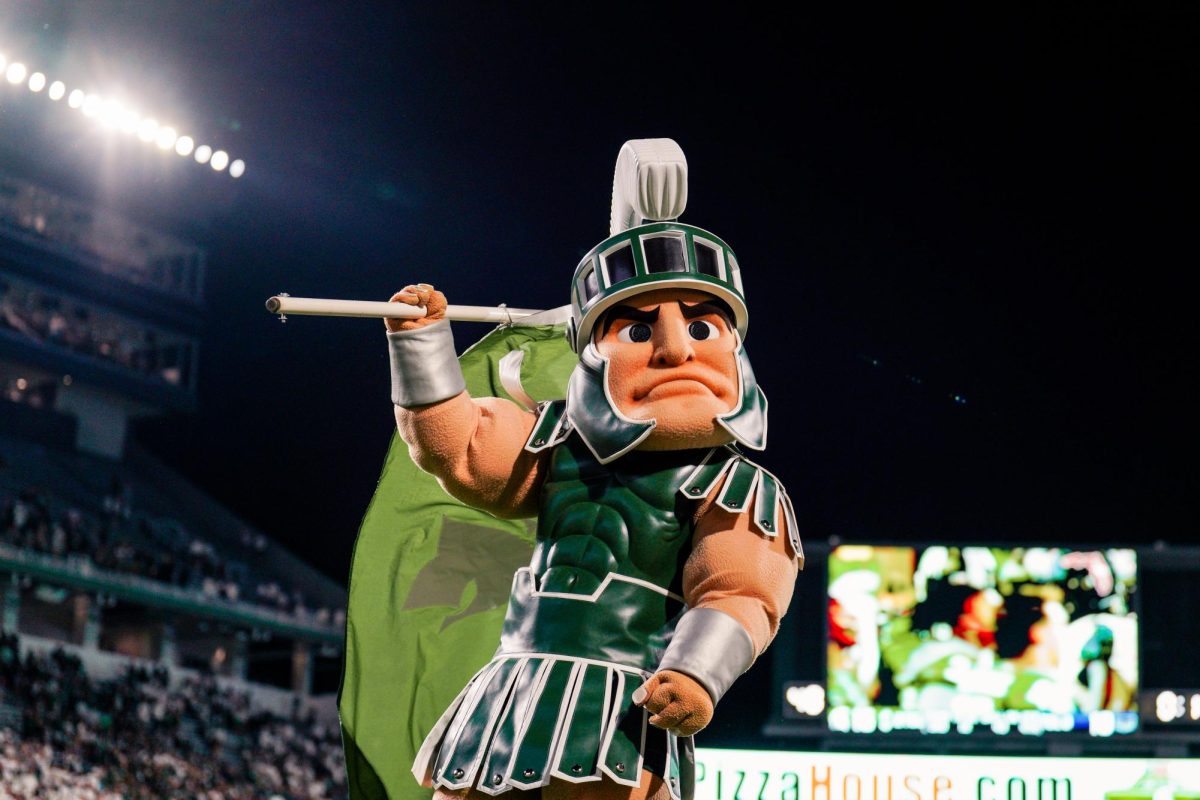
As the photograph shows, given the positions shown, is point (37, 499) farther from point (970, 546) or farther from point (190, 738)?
point (970, 546)

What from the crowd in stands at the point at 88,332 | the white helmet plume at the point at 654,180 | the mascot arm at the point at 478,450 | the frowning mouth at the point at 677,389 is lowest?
the mascot arm at the point at 478,450

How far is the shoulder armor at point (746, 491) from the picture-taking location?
287 cm

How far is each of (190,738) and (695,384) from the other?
14.3 m

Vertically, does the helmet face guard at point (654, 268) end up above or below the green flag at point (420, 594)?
above

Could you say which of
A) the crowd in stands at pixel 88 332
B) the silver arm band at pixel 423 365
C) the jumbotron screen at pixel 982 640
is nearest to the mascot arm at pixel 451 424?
the silver arm band at pixel 423 365

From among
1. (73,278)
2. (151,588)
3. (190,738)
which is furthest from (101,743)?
(73,278)

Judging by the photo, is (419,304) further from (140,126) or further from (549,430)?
(140,126)

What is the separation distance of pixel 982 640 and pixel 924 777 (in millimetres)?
3220

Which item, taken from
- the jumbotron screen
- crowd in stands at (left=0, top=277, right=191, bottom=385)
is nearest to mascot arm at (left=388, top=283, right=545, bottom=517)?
Result: the jumbotron screen

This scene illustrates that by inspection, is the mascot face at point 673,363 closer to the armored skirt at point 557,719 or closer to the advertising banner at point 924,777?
the armored skirt at point 557,719

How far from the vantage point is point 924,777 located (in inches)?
422

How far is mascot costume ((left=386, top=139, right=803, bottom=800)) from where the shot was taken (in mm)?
2707

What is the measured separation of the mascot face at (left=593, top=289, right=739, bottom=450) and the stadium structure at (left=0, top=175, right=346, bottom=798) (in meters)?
11.5

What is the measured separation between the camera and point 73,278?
71.6ft
